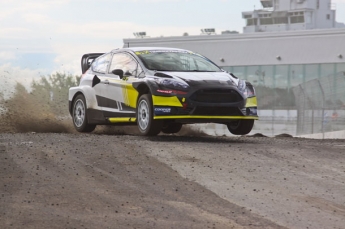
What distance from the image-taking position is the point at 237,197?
31.8 feet

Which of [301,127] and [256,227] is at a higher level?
[256,227]

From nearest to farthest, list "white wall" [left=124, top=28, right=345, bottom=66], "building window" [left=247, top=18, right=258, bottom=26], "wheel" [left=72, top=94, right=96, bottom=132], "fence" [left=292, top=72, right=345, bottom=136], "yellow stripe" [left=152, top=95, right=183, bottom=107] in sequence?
1. "yellow stripe" [left=152, top=95, right=183, bottom=107]
2. "wheel" [left=72, top=94, right=96, bottom=132]
3. "fence" [left=292, top=72, right=345, bottom=136]
4. "white wall" [left=124, top=28, right=345, bottom=66]
5. "building window" [left=247, top=18, right=258, bottom=26]

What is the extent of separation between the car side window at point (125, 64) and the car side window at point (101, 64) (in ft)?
0.81

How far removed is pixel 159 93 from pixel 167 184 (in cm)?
492

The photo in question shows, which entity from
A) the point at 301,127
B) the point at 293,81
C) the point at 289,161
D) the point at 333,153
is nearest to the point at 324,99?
the point at 301,127

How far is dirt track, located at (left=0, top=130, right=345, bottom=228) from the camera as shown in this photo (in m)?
8.37

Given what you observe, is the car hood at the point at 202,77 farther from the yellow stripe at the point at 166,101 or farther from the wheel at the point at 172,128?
the wheel at the point at 172,128

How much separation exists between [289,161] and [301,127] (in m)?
13.6

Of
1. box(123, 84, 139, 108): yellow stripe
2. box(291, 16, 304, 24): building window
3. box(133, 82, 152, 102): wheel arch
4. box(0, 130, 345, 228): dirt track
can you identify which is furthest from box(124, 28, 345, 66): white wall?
box(291, 16, 304, 24): building window

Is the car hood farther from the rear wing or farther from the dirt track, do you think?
the rear wing

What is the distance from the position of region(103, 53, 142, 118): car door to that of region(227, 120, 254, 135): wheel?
182 cm

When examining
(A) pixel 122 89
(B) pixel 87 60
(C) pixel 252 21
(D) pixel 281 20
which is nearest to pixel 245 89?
(A) pixel 122 89

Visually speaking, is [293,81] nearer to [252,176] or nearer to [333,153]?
[333,153]

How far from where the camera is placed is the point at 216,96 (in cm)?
1507
